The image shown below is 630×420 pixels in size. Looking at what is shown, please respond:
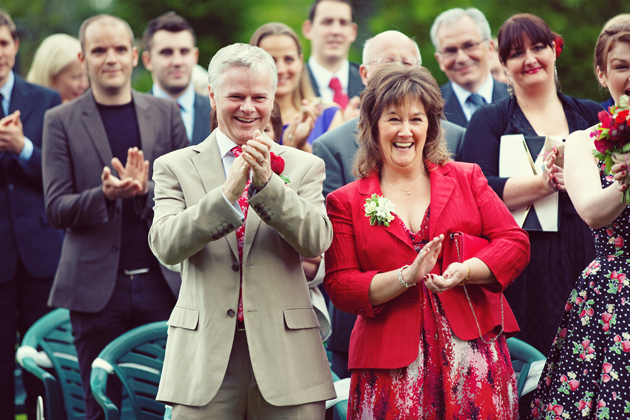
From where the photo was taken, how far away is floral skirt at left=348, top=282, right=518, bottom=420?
3010 millimetres

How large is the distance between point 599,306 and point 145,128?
301 cm

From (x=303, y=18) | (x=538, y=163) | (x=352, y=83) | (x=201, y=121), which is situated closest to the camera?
(x=538, y=163)

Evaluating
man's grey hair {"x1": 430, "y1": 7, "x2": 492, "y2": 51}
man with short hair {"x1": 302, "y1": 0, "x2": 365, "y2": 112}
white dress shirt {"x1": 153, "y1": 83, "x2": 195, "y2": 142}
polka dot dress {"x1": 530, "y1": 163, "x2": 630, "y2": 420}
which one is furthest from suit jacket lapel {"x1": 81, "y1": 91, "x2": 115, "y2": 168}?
polka dot dress {"x1": 530, "y1": 163, "x2": 630, "y2": 420}

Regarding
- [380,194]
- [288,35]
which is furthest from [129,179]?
[288,35]

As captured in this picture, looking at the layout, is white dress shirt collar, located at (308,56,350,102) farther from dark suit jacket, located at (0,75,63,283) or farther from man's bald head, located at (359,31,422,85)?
dark suit jacket, located at (0,75,63,283)

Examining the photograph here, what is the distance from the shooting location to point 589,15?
13812 millimetres

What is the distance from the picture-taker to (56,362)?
4.54m

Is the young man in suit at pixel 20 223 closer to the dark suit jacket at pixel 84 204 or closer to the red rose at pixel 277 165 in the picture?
the dark suit jacket at pixel 84 204

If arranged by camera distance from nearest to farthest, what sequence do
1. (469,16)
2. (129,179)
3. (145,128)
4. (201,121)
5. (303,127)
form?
(129,179), (145,128), (303,127), (469,16), (201,121)

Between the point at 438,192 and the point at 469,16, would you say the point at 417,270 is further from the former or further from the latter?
the point at 469,16

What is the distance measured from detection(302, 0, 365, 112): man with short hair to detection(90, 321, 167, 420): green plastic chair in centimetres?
327

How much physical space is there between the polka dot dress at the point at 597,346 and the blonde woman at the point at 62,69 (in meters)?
5.17

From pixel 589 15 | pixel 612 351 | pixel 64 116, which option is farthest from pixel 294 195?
pixel 589 15

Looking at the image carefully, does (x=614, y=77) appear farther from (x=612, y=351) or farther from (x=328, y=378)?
(x=328, y=378)
